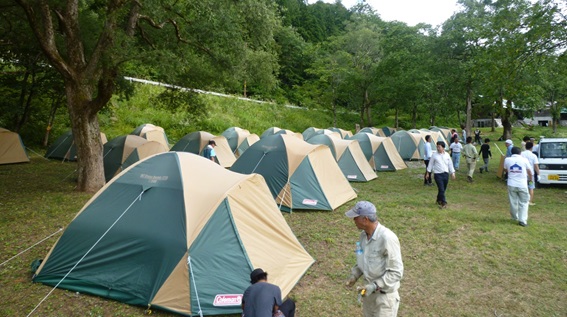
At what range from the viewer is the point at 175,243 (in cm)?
456

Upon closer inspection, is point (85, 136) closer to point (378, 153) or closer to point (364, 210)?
point (364, 210)

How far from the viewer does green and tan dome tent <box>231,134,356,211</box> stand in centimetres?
894

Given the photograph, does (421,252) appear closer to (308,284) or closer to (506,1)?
(308,284)

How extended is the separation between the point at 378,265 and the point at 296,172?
5.83m

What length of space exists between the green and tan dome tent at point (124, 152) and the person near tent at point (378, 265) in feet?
34.6

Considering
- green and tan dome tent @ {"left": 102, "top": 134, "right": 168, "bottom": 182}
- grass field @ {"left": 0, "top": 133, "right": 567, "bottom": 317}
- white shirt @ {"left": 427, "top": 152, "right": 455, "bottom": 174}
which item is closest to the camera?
grass field @ {"left": 0, "top": 133, "right": 567, "bottom": 317}

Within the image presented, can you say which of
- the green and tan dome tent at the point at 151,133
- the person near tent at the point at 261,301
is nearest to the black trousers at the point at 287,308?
the person near tent at the point at 261,301

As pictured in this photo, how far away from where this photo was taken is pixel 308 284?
524 centimetres

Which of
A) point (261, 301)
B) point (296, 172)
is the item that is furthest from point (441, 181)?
point (261, 301)

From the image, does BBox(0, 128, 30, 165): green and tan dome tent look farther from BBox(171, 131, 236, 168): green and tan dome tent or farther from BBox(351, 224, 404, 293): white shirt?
BBox(351, 224, 404, 293): white shirt

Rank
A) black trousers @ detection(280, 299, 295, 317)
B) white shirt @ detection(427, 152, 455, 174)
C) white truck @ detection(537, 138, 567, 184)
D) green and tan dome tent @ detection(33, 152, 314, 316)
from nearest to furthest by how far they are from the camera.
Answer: black trousers @ detection(280, 299, 295, 317) → green and tan dome tent @ detection(33, 152, 314, 316) → white shirt @ detection(427, 152, 455, 174) → white truck @ detection(537, 138, 567, 184)

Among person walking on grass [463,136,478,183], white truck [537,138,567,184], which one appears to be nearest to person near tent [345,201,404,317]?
white truck [537,138,567,184]

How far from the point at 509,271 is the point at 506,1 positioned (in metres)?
13.3

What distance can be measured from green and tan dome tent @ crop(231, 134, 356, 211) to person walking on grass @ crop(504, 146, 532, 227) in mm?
3780
